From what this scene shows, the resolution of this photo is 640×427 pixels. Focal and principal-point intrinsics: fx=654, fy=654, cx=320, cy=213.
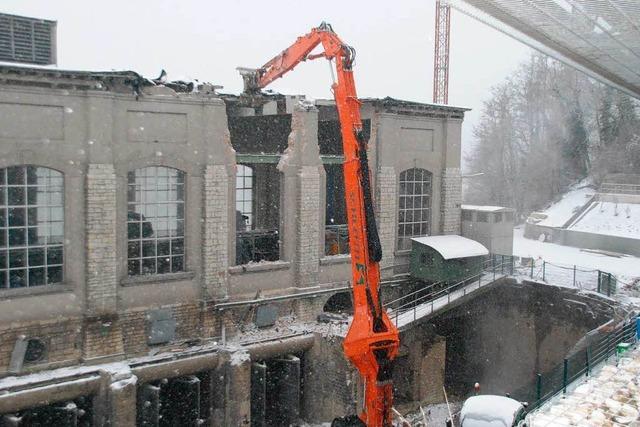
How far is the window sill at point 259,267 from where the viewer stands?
19594 mm

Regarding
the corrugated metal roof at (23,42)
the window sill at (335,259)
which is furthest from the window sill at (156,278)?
the corrugated metal roof at (23,42)

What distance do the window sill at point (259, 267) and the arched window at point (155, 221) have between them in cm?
164

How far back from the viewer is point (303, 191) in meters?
20.6

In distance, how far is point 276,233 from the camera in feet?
75.4

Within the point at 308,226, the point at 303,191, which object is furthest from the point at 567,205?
the point at 303,191

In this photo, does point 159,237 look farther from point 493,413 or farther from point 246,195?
point 493,413

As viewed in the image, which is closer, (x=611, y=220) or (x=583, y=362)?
(x=583, y=362)

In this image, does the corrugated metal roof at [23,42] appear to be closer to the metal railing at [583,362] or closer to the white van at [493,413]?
the white van at [493,413]

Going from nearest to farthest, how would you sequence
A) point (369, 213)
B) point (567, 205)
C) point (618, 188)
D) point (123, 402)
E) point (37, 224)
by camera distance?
point (369, 213) < point (123, 402) < point (37, 224) < point (618, 188) < point (567, 205)

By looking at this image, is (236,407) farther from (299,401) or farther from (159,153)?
(159,153)

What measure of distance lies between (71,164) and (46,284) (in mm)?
3090

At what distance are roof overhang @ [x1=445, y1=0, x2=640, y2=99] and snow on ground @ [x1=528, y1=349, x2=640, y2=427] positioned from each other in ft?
35.6

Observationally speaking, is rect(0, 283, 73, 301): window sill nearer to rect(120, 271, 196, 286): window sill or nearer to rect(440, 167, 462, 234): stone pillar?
rect(120, 271, 196, 286): window sill

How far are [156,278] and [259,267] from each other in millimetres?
3281
